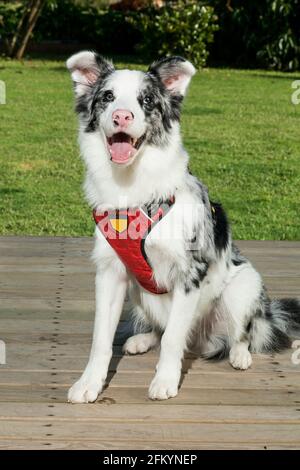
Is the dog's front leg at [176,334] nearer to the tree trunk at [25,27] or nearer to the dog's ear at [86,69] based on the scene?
the dog's ear at [86,69]

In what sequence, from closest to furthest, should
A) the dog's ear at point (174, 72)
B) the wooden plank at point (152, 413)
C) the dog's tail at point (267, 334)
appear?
the wooden plank at point (152, 413) < the dog's ear at point (174, 72) < the dog's tail at point (267, 334)

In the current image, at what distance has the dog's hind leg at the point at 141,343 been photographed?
167 inches

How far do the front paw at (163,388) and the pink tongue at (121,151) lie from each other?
0.89 metres

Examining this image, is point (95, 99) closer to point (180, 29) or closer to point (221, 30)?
point (180, 29)

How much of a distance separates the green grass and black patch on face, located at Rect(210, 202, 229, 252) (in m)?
3.06

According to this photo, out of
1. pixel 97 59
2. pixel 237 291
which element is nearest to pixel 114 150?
pixel 97 59

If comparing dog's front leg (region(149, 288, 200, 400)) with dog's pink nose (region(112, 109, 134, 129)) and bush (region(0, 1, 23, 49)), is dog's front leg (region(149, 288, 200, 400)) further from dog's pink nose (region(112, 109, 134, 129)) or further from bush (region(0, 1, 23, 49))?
bush (region(0, 1, 23, 49))

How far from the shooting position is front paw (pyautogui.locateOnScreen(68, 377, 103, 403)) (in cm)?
363

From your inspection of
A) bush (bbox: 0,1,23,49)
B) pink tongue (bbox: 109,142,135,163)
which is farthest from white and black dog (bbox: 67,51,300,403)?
bush (bbox: 0,1,23,49)

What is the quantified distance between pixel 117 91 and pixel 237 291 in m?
1.09

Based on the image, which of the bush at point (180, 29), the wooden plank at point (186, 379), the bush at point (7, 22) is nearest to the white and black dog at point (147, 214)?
the wooden plank at point (186, 379)

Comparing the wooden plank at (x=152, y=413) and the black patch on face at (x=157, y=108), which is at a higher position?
the black patch on face at (x=157, y=108)

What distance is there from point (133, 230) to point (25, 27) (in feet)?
59.3

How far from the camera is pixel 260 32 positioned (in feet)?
66.4
